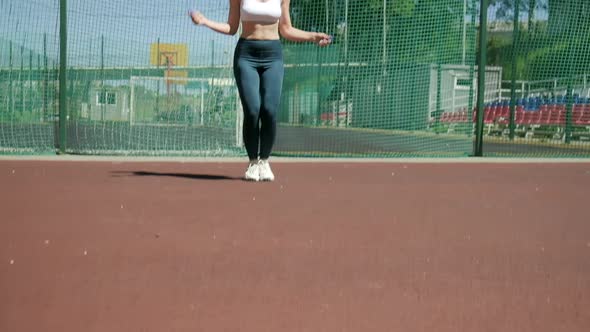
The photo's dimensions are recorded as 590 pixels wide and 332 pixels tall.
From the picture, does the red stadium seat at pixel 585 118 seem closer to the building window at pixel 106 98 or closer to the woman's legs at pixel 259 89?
the building window at pixel 106 98

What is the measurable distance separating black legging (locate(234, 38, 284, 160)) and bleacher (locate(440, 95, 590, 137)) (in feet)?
23.8

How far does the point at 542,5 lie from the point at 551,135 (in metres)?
5.72

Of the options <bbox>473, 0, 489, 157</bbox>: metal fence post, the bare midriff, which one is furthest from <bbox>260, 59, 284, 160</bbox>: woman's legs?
<bbox>473, 0, 489, 157</bbox>: metal fence post

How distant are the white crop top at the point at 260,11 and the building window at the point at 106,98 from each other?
6363mm

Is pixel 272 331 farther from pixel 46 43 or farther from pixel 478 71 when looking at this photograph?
pixel 478 71

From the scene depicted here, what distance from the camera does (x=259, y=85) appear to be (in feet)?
25.1

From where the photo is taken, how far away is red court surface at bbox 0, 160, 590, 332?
274cm

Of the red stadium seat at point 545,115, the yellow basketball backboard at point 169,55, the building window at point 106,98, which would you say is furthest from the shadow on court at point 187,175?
the red stadium seat at point 545,115

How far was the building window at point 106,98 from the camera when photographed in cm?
1347

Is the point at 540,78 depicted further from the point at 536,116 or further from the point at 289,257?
the point at 289,257

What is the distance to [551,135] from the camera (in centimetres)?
1817

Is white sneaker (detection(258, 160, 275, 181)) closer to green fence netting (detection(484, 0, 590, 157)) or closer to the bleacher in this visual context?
green fence netting (detection(484, 0, 590, 157))

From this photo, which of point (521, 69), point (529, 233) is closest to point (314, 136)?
point (521, 69)

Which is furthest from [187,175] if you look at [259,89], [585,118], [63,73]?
[585,118]
